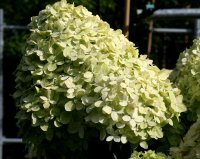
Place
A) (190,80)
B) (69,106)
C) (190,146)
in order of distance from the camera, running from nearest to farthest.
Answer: (190,146)
(69,106)
(190,80)

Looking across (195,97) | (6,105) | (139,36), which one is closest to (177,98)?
(195,97)

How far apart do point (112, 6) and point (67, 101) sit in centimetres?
243

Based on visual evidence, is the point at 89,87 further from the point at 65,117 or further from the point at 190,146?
the point at 190,146

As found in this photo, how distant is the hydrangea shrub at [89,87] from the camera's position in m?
2.53

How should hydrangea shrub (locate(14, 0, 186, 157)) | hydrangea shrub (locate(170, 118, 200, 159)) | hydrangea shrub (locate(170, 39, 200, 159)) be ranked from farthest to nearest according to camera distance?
hydrangea shrub (locate(170, 39, 200, 159)) → hydrangea shrub (locate(14, 0, 186, 157)) → hydrangea shrub (locate(170, 118, 200, 159))

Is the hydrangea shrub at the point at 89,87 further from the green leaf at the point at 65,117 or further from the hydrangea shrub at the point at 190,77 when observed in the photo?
the hydrangea shrub at the point at 190,77

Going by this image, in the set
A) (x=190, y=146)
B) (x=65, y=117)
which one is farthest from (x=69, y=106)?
(x=190, y=146)

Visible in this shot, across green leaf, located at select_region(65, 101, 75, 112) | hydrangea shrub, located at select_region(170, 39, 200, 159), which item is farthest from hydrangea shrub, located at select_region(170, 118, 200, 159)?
green leaf, located at select_region(65, 101, 75, 112)

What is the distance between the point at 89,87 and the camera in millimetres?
2562

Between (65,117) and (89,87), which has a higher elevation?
(89,87)

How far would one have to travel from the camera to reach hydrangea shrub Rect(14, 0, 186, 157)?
2527 mm

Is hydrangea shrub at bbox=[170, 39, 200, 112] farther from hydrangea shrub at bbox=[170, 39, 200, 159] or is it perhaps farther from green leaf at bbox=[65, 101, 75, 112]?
green leaf at bbox=[65, 101, 75, 112]

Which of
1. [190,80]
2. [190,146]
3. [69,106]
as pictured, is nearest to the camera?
[190,146]

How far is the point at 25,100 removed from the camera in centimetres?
264
